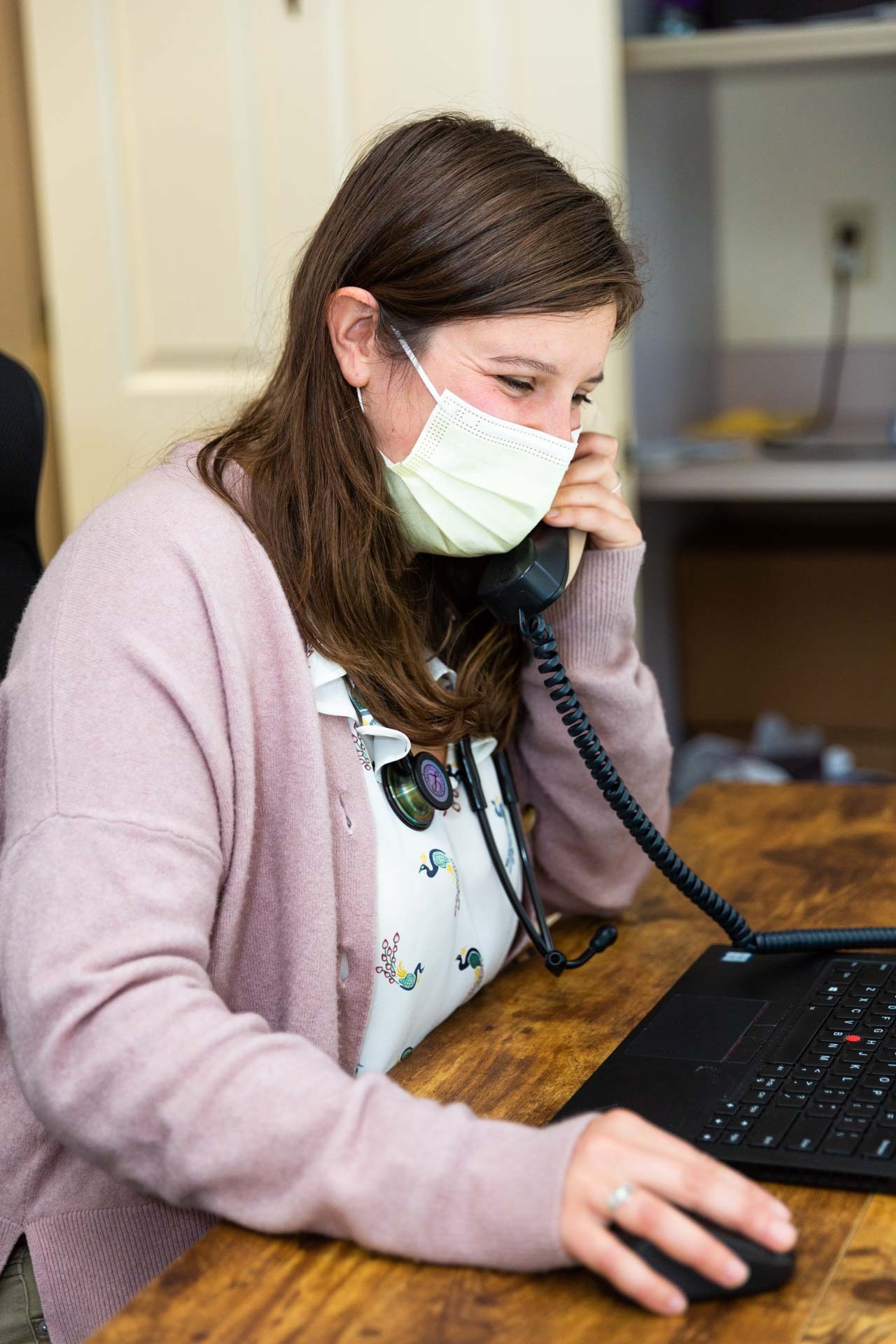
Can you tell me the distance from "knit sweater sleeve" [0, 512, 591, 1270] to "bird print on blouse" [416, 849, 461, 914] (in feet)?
0.66

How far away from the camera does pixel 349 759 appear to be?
1007 millimetres

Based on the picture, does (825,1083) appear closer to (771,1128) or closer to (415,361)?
(771,1128)

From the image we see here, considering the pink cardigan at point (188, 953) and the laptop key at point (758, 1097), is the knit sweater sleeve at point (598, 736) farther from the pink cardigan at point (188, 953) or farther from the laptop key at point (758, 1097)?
the laptop key at point (758, 1097)

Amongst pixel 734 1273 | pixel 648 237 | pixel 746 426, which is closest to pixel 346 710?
pixel 734 1273

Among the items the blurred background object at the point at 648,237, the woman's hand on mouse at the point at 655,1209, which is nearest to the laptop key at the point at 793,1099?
the woman's hand on mouse at the point at 655,1209

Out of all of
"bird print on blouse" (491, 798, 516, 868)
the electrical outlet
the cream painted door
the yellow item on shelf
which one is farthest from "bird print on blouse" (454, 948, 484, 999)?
the electrical outlet

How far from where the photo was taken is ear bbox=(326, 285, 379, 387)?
1.06m

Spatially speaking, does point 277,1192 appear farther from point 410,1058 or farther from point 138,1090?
point 410,1058

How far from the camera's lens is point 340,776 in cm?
100

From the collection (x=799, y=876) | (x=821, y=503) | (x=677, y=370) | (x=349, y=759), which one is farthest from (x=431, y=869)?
(x=821, y=503)

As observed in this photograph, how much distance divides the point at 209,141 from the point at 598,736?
1465mm

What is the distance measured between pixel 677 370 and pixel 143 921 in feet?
7.12

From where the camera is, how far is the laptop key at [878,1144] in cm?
76

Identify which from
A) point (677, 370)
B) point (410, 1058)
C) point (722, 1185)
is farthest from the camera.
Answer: point (677, 370)
